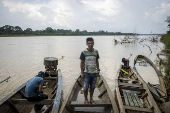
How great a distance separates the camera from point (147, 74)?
1019 centimetres

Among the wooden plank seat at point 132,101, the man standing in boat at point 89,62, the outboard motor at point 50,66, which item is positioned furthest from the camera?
the outboard motor at point 50,66

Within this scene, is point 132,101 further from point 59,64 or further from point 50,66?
point 59,64

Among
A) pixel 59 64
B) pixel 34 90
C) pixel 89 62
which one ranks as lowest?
pixel 59 64

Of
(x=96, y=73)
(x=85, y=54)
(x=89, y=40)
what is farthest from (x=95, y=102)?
(x=89, y=40)

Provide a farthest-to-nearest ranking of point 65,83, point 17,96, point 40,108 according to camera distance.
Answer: point 65,83 → point 40,108 → point 17,96

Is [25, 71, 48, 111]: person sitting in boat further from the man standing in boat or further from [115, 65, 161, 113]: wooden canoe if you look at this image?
[115, 65, 161, 113]: wooden canoe

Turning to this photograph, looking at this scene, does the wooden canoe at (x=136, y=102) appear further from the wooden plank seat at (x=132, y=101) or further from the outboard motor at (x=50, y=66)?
the outboard motor at (x=50, y=66)

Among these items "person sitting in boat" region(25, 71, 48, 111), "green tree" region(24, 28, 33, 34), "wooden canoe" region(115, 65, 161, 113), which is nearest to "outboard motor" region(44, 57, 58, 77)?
"person sitting in boat" region(25, 71, 48, 111)

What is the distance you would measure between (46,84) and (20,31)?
266 feet

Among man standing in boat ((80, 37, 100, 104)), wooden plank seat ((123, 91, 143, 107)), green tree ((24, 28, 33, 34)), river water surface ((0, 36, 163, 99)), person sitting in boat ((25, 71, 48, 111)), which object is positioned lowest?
river water surface ((0, 36, 163, 99))

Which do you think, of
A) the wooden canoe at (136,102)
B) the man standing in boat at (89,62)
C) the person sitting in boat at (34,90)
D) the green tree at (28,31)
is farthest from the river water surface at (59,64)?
the green tree at (28,31)

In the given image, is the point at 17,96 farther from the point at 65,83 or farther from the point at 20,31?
the point at 20,31

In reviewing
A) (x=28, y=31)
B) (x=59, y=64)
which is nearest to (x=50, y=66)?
(x=59, y=64)

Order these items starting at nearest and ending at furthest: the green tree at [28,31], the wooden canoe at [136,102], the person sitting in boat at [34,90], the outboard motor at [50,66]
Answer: the wooden canoe at [136,102] < the person sitting in boat at [34,90] < the outboard motor at [50,66] < the green tree at [28,31]
